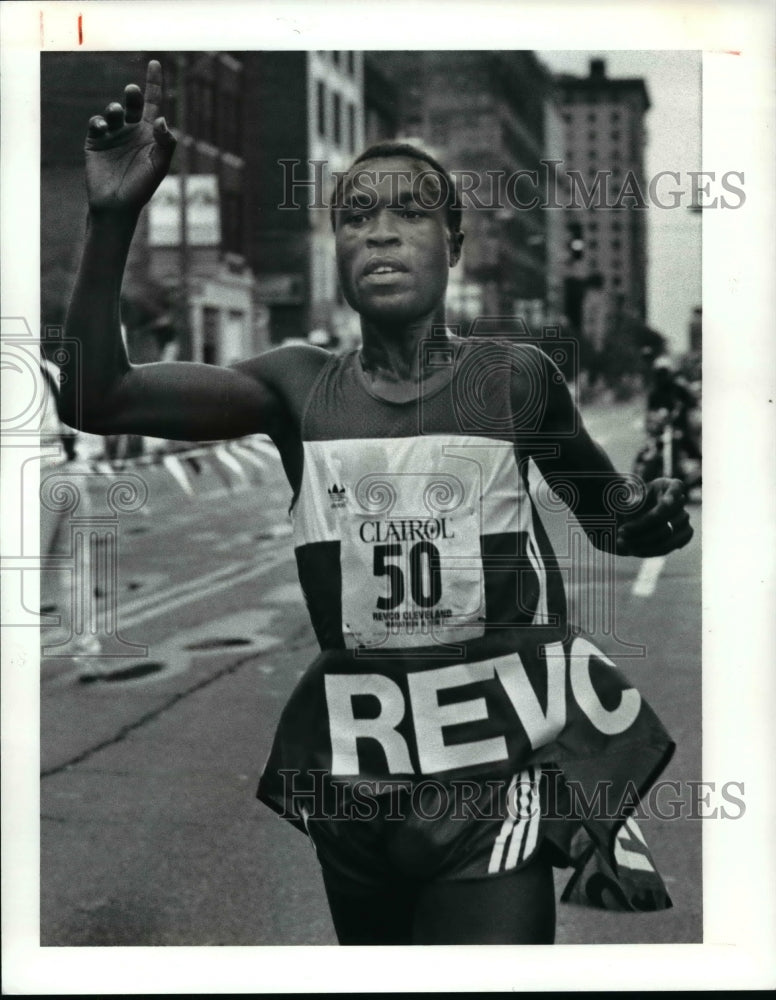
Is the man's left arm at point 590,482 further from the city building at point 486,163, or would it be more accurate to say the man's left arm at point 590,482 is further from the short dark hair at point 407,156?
the short dark hair at point 407,156

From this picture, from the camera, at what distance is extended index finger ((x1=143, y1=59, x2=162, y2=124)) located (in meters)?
3.40

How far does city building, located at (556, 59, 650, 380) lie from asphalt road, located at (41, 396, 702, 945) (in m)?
0.16

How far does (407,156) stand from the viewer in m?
3.44

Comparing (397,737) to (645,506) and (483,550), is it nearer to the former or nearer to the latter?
(483,550)

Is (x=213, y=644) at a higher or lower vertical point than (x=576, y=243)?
lower

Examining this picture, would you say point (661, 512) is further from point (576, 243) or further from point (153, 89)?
point (153, 89)

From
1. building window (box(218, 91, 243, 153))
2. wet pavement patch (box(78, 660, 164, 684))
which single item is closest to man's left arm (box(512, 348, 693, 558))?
building window (box(218, 91, 243, 153))

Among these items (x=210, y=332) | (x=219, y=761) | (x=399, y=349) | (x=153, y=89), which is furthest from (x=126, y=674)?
(x=153, y=89)

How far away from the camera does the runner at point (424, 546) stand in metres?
3.45

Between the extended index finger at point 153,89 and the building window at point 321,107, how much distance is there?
269mm

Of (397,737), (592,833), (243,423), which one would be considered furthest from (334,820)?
(243,423)

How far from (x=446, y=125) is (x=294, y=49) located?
0.29 m

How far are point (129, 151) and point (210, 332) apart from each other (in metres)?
0.33

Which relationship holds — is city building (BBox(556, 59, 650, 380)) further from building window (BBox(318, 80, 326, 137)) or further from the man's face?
building window (BBox(318, 80, 326, 137))
